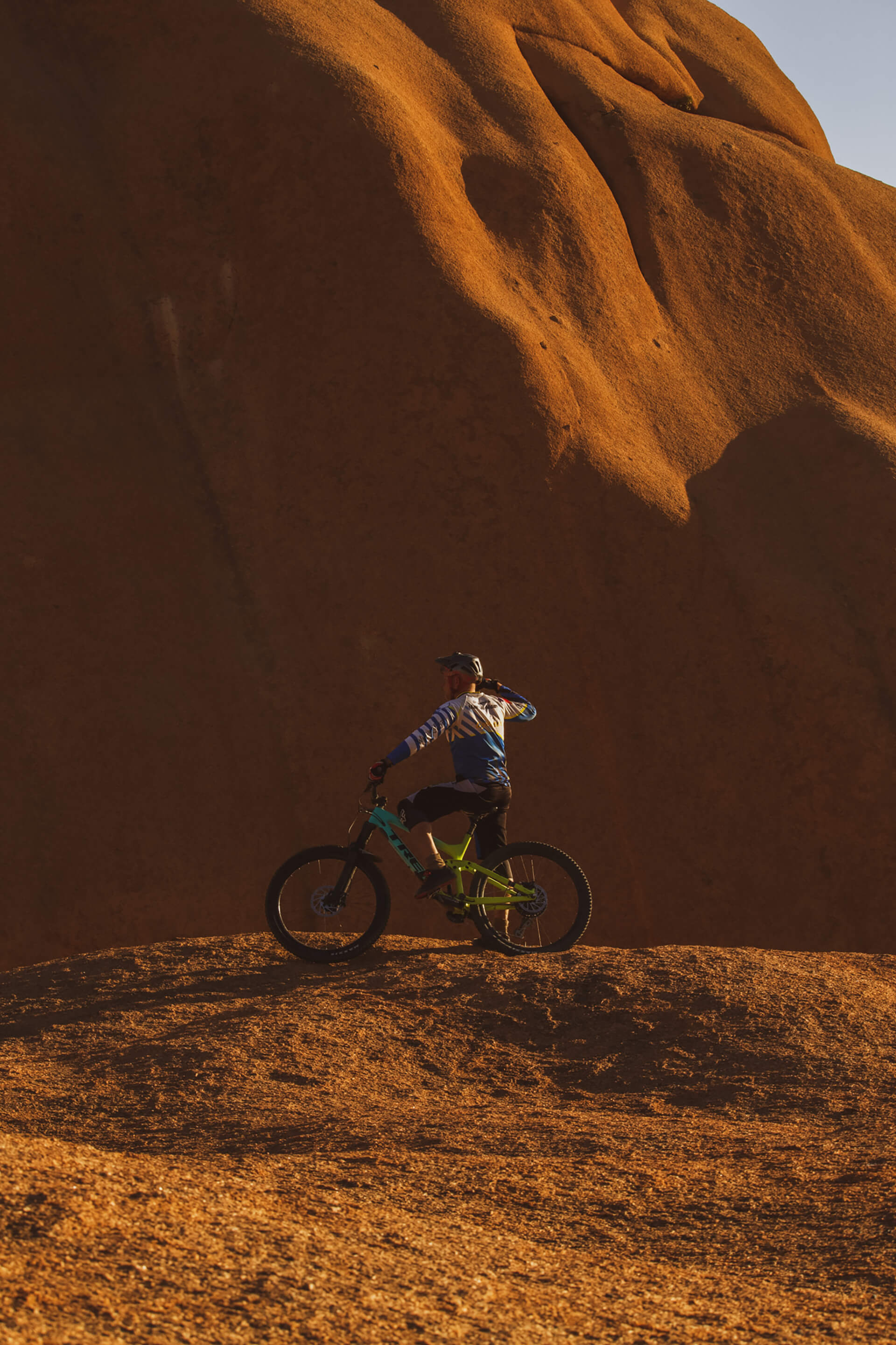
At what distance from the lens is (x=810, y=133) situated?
1798 cm

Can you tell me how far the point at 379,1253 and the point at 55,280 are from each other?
11.5m

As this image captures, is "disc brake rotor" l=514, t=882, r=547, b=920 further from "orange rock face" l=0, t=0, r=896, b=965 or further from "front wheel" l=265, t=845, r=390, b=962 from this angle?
"orange rock face" l=0, t=0, r=896, b=965

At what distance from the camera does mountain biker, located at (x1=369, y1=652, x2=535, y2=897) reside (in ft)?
21.9

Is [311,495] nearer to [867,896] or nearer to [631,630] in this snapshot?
[631,630]

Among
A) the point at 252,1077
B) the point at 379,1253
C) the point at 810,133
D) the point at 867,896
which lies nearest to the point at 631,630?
A: the point at 867,896

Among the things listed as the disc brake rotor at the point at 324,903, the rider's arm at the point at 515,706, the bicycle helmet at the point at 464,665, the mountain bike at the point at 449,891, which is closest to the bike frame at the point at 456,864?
the mountain bike at the point at 449,891

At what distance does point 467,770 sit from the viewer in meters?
6.88

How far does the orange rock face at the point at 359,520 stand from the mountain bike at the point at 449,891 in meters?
3.27

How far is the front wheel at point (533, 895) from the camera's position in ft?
22.1

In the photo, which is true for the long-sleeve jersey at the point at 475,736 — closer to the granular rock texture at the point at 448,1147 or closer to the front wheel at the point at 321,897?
the front wheel at the point at 321,897

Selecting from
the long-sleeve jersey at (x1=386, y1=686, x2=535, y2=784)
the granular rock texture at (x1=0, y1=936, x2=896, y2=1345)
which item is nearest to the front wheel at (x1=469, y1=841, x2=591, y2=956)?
the granular rock texture at (x1=0, y1=936, x2=896, y2=1345)

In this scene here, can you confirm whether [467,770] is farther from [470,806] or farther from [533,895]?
[533,895]

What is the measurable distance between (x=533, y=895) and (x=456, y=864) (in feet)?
1.84

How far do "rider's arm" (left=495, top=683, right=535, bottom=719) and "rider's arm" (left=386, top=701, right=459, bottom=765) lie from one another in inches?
20.2
